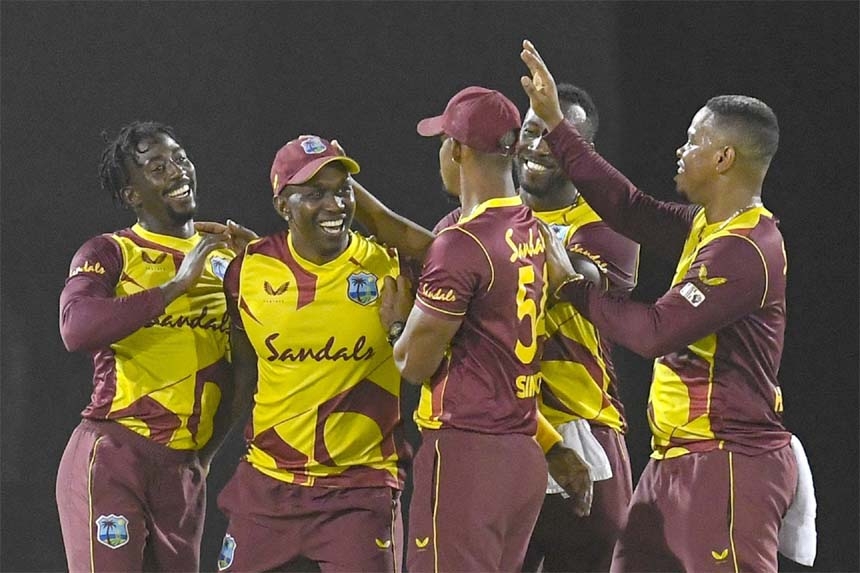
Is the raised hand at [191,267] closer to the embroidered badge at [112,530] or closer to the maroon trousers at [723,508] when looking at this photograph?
the embroidered badge at [112,530]

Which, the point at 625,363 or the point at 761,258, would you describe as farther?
the point at 625,363

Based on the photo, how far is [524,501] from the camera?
305 cm

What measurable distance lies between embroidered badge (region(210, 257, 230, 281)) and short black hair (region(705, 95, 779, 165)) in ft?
4.32

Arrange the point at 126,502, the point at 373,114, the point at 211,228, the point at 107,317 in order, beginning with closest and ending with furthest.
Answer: the point at 107,317
the point at 126,502
the point at 211,228
the point at 373,114

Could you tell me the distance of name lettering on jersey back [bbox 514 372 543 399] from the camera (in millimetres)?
3090

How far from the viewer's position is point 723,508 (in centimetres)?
312

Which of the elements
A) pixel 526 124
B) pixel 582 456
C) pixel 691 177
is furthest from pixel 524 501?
pixel 526 124

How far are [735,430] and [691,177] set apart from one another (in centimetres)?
60

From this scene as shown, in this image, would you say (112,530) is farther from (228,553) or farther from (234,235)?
(234,235)

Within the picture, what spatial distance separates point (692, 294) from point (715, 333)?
149 mm

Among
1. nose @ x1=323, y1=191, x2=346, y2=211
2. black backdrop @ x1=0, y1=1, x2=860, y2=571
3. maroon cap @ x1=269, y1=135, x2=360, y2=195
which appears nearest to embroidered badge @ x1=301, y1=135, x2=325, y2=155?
maroon cap @ x1=269, y1=135, x2=360, y2=195

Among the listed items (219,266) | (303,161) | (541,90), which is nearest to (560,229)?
(541,90)

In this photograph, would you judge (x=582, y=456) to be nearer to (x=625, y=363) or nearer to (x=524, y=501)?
(x=524, y=501)

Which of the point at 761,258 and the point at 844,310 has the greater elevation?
the point at 761,258
